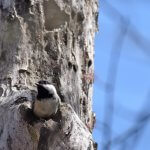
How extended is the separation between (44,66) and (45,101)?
0.81 ft

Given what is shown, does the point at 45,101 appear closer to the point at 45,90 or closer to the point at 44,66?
the point at 45,90

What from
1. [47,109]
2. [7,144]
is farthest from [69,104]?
[7,144]

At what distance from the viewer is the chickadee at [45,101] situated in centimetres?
251

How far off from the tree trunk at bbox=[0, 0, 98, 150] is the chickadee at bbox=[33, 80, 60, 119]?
0.12ft

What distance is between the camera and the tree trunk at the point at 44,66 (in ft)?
7.96

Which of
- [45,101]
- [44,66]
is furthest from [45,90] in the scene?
[44,66]

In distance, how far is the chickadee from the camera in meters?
2.51

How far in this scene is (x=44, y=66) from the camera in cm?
272

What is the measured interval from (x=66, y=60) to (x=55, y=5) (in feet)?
0.89

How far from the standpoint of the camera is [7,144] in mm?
2406

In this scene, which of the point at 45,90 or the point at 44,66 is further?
the point at 44,66

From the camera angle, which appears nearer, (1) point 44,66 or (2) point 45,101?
(2) point 45,101

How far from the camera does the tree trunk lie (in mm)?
2426

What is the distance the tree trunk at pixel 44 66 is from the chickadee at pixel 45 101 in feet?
0.12
